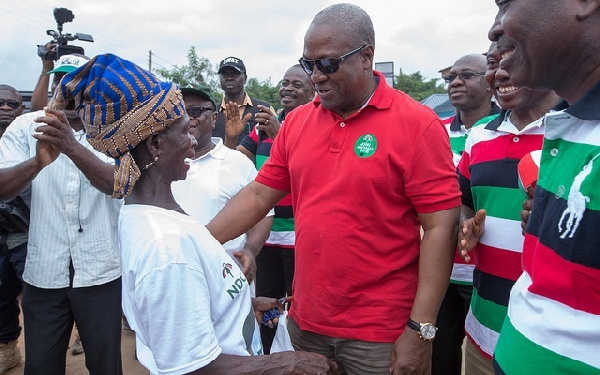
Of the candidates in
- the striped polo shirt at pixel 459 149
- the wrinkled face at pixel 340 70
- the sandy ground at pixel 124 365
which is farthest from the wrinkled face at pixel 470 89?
the sandy ground at pixel 124 365

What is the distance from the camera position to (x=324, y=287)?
6.89ft

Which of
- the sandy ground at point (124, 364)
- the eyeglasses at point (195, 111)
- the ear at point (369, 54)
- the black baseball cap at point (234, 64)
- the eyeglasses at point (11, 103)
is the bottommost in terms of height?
the sandy ground at point (124, 364)

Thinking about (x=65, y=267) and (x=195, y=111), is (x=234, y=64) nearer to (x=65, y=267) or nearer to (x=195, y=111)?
(x=195, y=111)

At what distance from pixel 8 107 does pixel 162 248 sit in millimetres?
4267

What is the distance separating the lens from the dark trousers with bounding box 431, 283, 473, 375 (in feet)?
9.64

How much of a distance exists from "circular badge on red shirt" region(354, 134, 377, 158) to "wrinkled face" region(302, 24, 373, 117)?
19 centimetres

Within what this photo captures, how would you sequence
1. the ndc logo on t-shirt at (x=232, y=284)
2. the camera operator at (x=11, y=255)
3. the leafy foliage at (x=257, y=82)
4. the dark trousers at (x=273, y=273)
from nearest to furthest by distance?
the ndc logo on t-shirt at (x=232, y=284) → the camera operator at (x=11, y=255) → the dark trousers at (x=273, y=273) → the leafy foliage at (x=257, y=82)

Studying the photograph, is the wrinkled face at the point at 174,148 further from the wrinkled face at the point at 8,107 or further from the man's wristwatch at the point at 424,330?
the wrinkled face at the point at 8,107

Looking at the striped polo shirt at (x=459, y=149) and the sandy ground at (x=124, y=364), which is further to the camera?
the sandy ground at (x=124, y=364)

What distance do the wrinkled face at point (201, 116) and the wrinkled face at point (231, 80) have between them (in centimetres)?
259

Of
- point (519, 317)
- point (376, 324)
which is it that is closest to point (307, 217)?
point (376, 324)

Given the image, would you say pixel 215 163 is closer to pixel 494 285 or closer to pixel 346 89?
pixel 346 89

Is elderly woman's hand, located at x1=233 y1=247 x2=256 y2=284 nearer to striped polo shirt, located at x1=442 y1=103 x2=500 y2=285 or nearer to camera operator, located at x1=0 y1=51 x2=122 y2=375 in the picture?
camera operator, located at x1=0 y1=51 x2=122 y2=375

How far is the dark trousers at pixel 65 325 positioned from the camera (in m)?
2.96
